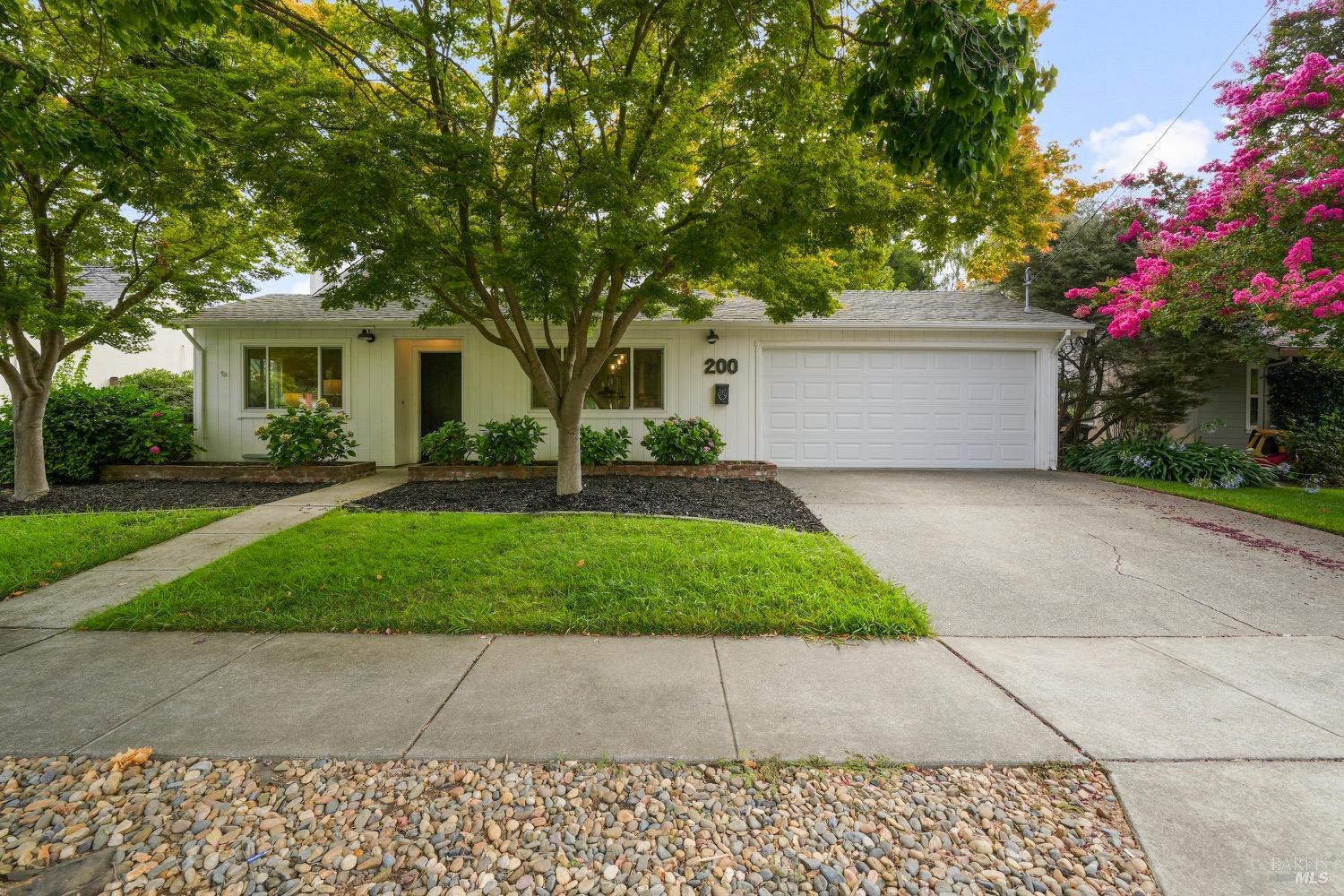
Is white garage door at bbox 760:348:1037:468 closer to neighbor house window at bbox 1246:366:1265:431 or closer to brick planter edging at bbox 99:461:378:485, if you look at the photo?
neighbor house window at bbox 1246:366:1265:431

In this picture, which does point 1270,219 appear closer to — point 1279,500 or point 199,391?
point 1279,500

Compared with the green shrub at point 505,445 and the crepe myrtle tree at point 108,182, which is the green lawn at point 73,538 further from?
the green shrub at point 505,445

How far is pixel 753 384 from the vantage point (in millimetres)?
9883

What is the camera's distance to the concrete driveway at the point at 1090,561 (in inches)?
143

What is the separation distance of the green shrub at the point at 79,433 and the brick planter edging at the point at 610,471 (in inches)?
181

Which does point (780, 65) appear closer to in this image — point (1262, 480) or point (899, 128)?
point (899, 128)

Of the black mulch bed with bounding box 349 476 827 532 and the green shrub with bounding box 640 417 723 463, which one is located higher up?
the green shrub with bounding box 640 417 723 463

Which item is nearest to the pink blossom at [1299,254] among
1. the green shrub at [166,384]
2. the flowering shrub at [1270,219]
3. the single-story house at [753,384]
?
the flowering shrub at [1270,219]

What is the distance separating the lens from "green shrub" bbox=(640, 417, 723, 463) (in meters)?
8.73

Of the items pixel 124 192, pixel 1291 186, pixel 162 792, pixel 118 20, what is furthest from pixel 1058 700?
pixel 1291 186

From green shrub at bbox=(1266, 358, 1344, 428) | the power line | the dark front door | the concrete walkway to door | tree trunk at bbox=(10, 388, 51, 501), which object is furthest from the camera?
the dark front door

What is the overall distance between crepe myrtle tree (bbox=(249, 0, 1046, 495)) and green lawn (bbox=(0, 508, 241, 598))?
9.35ft

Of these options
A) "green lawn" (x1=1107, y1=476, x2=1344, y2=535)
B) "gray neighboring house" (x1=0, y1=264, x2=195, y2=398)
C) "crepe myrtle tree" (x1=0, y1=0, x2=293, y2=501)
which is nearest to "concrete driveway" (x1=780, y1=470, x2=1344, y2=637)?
"green lawn" (x1=1107, y1=476, x2=1344, y2=535)

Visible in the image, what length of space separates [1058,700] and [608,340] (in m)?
5.35
